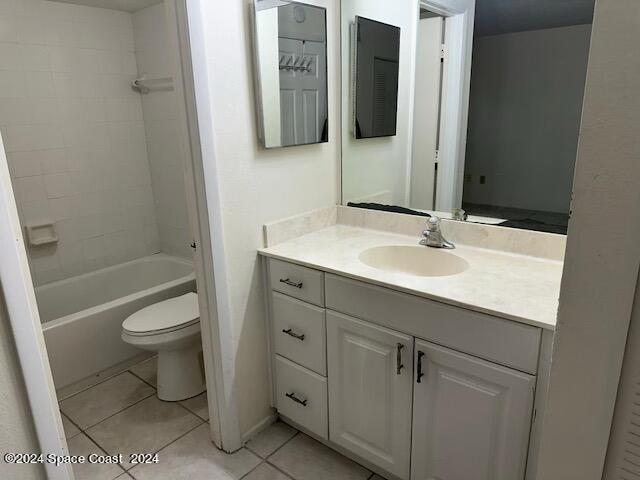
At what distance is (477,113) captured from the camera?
1.74m

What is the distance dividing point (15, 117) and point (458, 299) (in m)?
2.58

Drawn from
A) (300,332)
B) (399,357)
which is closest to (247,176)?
(300,332)

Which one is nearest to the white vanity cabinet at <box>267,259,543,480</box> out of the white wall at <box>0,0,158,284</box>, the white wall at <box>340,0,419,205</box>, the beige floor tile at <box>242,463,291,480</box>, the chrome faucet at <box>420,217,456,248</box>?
the beige floor tile at <box>242,463,291,480</box>

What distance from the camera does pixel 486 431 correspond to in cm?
133

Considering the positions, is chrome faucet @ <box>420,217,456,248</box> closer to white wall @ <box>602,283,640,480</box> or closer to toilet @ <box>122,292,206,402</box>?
white wall @ <box>602,283,640,480</box>

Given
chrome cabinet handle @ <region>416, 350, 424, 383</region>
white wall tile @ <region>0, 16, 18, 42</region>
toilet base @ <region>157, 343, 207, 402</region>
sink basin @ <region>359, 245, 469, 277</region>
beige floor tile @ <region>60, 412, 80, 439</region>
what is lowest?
beige floor tile @ <region>60, 412, 80, 439</region>

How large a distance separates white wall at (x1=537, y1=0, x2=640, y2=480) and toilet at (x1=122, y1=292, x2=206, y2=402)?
175 cm

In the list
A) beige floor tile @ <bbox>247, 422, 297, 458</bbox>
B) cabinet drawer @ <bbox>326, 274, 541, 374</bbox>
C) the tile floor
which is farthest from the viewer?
beige floor tile @ <bbox>247, 422, 297, 458</bbox>

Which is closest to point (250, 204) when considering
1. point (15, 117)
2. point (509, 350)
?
point (509, 350)

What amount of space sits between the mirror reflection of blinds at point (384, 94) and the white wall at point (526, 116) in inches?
15.1

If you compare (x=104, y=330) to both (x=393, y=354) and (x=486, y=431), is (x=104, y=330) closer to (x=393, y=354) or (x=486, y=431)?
(x=393, y=354)

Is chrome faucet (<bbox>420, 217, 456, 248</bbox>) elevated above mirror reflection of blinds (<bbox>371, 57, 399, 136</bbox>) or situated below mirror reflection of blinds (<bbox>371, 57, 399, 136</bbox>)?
below

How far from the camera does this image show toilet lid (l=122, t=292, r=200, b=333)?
214cm

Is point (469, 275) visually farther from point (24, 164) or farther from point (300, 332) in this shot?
point (24, 164)
